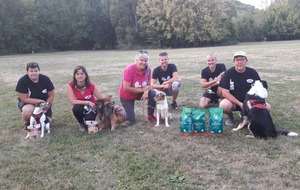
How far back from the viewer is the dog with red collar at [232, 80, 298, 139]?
13.8 feet

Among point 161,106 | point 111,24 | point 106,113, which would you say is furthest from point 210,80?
point 111,24

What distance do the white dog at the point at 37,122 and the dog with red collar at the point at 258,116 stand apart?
3253 millimetres

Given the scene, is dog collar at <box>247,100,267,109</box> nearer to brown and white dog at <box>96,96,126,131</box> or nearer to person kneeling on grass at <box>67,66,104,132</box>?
brown and white dog at <box>96,96,126,131</box>

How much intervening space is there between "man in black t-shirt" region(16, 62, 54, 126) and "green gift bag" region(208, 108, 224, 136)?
108 inches

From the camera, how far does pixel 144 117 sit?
5828mm

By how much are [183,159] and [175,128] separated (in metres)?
1.31

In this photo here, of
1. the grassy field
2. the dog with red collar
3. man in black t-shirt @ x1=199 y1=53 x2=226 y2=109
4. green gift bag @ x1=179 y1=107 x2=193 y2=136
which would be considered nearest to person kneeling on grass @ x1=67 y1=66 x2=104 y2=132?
the grassy field

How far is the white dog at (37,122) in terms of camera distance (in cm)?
471

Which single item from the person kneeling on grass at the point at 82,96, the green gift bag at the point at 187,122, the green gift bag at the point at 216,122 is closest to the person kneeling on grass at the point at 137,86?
the person kneeling on grass at the point at 82,96

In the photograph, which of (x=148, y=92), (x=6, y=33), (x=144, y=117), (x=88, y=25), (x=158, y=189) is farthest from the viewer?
(x=88, y=25)

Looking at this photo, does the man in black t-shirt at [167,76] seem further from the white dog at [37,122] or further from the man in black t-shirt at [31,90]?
the white dog at [37,122]

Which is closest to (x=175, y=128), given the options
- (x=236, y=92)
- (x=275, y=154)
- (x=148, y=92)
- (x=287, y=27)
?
(x=148, y=92)

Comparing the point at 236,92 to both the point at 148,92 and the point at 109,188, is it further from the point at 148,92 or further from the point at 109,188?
the point at 109,188

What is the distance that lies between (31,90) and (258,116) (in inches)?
146
